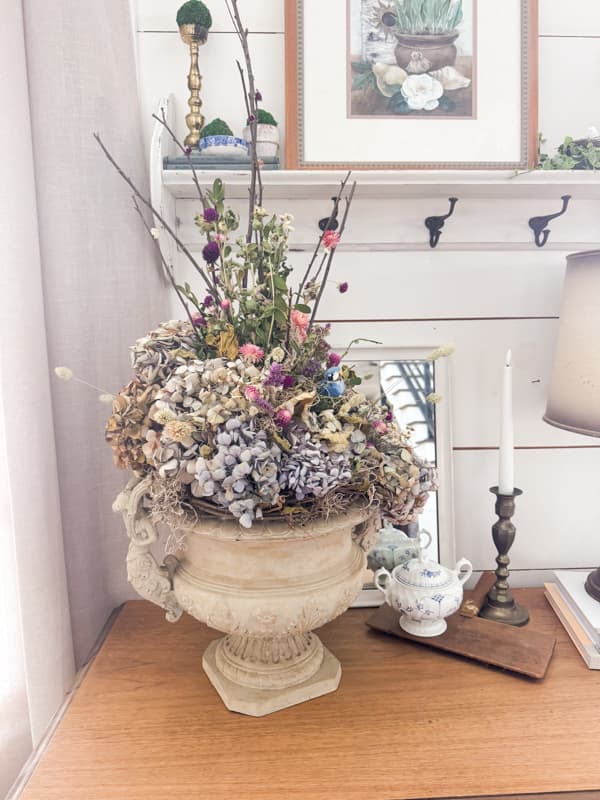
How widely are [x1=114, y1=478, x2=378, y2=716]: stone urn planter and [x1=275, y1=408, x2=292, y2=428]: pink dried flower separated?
0.14m

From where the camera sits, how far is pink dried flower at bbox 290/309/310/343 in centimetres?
68

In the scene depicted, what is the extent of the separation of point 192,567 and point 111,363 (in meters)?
0.39

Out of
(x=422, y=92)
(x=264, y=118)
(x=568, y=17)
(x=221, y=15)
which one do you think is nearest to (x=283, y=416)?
(x=264, y=118)

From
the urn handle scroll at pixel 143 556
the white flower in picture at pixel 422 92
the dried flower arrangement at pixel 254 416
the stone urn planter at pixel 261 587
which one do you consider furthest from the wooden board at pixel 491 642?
the white flower in picture at pixel 422 92

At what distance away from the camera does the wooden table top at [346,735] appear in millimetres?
640

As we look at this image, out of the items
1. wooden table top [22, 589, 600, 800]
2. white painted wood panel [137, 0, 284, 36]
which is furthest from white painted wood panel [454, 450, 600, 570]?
white painted wood panel [137, 0, 284, 36]

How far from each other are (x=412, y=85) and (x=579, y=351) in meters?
0.56

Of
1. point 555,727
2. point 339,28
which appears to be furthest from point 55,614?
point 339,28

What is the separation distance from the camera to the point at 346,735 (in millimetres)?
711

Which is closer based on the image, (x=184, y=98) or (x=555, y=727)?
(x=555, y=727)

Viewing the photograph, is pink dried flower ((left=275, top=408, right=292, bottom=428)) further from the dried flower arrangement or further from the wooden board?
the wooden board

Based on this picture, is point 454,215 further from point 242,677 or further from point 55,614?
point 55,614

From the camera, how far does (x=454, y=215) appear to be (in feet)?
3.57

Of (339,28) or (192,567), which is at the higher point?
(339,28)
